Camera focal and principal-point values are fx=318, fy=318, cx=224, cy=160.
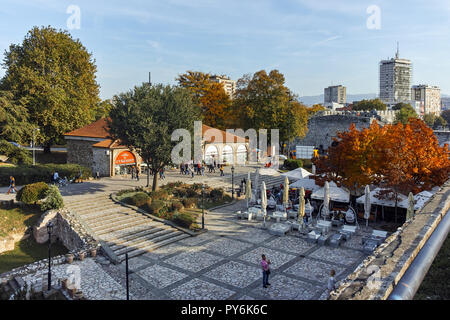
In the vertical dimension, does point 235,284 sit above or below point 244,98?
below

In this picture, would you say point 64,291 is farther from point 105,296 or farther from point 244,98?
point 244,98

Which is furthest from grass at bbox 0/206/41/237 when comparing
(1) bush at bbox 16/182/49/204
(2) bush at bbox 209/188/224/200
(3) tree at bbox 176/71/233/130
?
(3) tree at bbox 176/71/233/130

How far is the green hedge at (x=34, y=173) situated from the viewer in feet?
82.2

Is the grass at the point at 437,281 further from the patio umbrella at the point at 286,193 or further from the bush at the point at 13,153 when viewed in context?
the bush at the point at 13,153

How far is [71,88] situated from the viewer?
3778 cm

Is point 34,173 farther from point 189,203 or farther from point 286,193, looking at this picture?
point 286,193

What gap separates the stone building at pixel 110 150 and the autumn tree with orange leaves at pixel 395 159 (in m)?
12.3

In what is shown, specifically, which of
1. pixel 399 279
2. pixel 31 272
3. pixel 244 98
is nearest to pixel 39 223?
pixel 31 272

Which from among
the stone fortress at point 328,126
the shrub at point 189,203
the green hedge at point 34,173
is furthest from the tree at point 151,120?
the stone fortress at point 328,126

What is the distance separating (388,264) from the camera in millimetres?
7352

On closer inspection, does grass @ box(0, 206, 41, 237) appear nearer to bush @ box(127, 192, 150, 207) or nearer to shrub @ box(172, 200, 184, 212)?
bush @ box(127, 192, 150, 207)

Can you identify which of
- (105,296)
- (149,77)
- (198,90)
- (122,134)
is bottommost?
(105,296)

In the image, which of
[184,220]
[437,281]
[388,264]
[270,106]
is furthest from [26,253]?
[270,106]

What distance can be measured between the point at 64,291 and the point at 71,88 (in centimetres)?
3215
